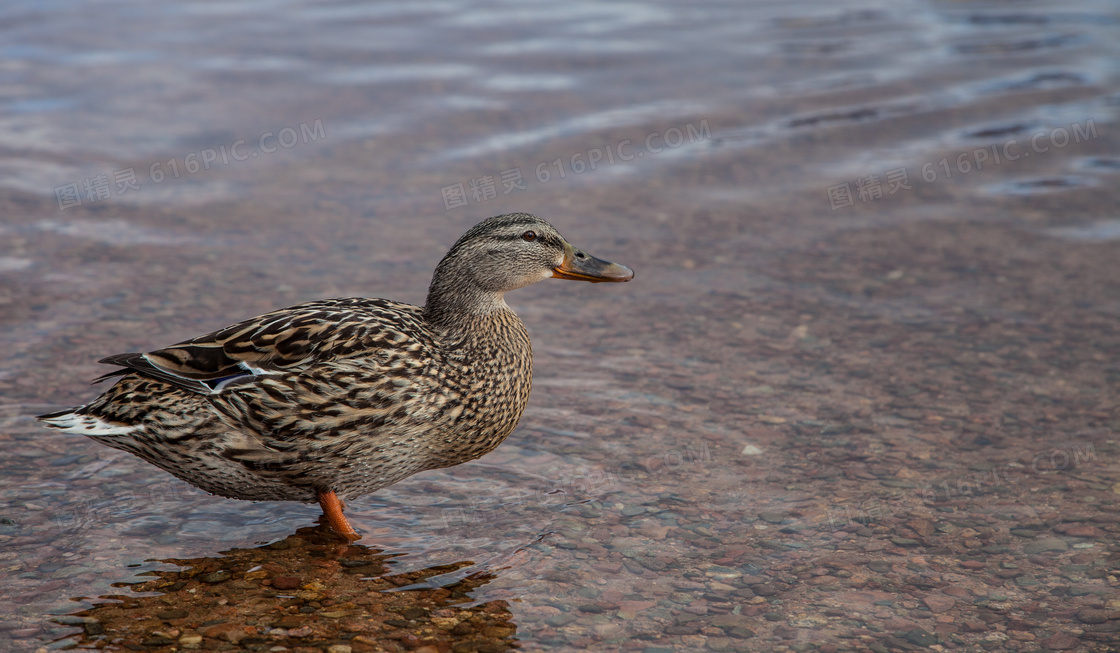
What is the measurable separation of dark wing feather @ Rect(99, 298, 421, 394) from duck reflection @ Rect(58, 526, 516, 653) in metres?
0.95

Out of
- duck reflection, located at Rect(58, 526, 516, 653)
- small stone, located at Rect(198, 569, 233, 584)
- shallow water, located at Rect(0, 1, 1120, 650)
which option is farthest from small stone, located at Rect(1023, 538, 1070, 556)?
small stone, located at Rect(198, 569, 233, 584)

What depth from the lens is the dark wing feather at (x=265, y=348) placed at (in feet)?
17.8

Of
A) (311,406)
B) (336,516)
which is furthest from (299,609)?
(311,406)

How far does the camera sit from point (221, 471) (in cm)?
548

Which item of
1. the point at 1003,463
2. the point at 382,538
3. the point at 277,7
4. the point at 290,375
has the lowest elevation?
the point at 1003,463

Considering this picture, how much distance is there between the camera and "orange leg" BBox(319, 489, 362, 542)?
5.76 meters

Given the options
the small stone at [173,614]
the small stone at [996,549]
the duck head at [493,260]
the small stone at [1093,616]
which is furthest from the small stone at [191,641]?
the small stone at [1093,616]

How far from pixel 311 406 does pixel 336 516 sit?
728mm

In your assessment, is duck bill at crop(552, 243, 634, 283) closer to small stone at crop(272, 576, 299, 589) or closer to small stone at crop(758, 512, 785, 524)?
small stone at crop(758, 512, 785, 524)

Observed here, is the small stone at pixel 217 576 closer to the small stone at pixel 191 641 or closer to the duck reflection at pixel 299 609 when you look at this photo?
the duck reflection at pixel 299 609

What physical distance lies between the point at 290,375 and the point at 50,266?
14.7 feet

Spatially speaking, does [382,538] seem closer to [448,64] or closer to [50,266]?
[50,266]

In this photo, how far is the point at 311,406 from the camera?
17.6ft

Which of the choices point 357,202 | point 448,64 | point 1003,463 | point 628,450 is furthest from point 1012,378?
point 448,64
